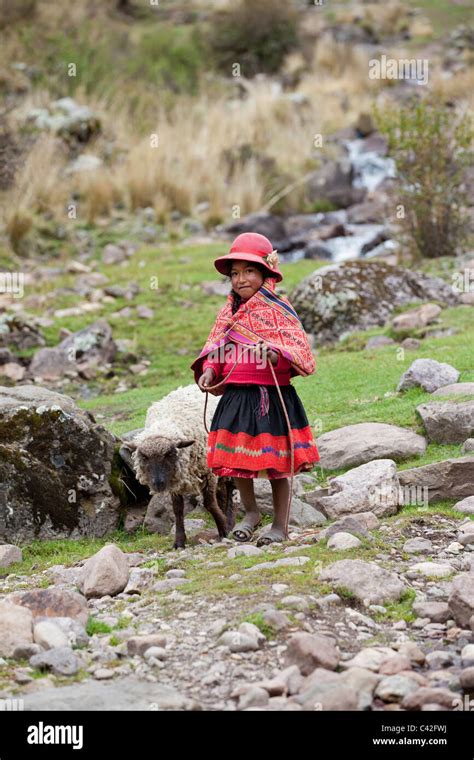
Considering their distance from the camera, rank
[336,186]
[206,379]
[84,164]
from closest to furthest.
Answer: [206,379] → [84,164] → [336,186]

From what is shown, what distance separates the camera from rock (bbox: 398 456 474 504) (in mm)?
6891

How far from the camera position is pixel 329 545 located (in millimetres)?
5801

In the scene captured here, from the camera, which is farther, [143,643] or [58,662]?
[143,643]

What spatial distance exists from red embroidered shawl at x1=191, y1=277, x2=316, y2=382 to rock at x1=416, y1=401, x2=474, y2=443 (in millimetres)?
1714

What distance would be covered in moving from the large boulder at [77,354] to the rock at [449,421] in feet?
19.4

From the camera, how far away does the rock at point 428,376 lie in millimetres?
8945

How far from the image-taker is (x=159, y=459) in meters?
6.69

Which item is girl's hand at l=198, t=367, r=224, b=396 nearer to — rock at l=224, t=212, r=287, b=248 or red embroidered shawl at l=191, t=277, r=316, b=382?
red embroidered shawl at l=191, t=277, r=316, b=382

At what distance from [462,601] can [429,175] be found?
11.4 metres

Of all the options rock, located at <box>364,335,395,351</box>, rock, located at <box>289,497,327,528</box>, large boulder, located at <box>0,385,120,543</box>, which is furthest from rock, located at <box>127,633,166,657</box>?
rock, located at <box>364,335,395,351</box>

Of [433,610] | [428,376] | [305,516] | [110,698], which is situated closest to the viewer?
[110,698]

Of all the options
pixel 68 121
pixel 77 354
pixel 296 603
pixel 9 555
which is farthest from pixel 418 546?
pixel 68 121

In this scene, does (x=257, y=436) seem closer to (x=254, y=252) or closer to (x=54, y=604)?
(x=254, y=252)
